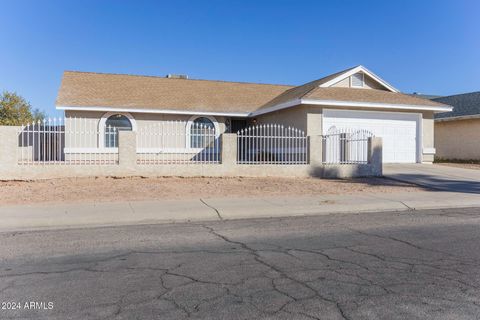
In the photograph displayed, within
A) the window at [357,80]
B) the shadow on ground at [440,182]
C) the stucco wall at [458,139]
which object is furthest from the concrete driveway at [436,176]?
the stucco wall at [458,139]

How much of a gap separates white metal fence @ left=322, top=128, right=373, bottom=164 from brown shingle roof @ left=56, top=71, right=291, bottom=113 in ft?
25.9

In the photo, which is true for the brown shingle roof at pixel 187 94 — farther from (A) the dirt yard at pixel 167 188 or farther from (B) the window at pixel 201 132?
(A) the dirt yard at pixel 167 188

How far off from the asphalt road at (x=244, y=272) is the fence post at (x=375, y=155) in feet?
31.4

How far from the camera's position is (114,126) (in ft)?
78.7

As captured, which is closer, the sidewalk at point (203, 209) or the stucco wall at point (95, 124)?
the sidewalk at point (203, 209)

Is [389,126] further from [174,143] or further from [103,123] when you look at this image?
[103,123]

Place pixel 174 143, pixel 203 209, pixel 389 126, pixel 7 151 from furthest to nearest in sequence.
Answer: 1. pixel 174 143
2. pixel 389 126
3. pixel 7 151
4. pixel 203 209

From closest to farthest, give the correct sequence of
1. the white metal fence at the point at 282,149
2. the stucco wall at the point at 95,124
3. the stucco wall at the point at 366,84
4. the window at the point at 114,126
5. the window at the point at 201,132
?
the white metal fence at the point at 282,149 < the stucco wall at the point at 95,124 < the window at the point at 114,126 < the stucco wall at the point at 366,84 < the window at the point at 201,132

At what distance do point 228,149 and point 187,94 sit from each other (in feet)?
35.2

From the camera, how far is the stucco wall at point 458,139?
94.0 ft

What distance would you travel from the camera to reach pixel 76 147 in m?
22.6

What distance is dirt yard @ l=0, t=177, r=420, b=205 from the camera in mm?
12922

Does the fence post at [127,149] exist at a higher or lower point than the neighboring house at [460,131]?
lower

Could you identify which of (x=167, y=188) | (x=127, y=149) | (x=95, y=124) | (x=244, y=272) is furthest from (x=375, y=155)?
(x=244, y=272)
